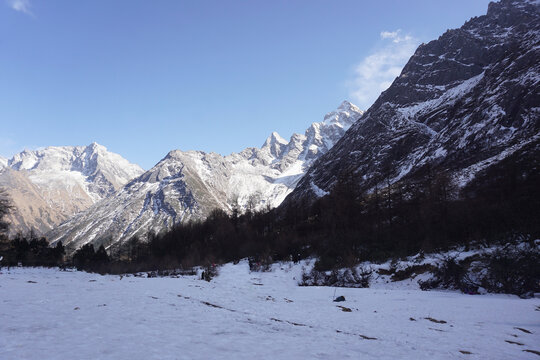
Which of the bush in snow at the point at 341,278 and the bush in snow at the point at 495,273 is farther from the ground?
the bush in snow at the point at 495,273

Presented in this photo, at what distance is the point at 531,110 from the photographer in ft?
342

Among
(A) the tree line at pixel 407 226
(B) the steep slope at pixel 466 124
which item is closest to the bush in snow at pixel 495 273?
(A) the tree line at pixel 407 226

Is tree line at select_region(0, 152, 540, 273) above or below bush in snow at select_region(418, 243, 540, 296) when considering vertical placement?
above

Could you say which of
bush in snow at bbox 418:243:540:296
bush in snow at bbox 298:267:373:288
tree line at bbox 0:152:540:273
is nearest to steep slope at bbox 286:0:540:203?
tree line at bbox 0:152:540:273

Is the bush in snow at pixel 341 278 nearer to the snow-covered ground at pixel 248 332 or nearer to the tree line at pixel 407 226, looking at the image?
the tree line at pixel 407 226

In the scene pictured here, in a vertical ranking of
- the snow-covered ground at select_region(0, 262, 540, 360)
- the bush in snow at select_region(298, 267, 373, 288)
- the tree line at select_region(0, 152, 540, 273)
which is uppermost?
the tree line at select_region(0, 152, 540, 273)

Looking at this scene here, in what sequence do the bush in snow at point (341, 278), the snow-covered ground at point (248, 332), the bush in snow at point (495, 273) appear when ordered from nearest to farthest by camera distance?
the snow-covered ground at point (248, 332)
the bush in snow at point (495, 273)
the bush in snow at point (341, 278)

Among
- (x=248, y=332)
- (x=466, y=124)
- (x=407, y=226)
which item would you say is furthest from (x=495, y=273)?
(x=466, y=124)

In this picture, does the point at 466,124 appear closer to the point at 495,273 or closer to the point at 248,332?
the point at 495,273

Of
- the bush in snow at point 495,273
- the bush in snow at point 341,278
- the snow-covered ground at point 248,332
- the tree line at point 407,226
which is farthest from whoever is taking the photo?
the tree line at point 407,226

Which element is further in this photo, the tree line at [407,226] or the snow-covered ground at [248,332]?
the tree line at [407,226]

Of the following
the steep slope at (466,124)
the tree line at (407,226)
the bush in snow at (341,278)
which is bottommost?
the bush in snow at (341,278)

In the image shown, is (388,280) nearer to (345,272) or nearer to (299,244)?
(345,272)

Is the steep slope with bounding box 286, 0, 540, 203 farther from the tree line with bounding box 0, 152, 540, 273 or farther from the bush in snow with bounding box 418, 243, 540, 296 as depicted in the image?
the bush in snow with bounding box 418, 243, 540, 296
